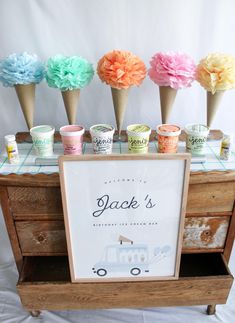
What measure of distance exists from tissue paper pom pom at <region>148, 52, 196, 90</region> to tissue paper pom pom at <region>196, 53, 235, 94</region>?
0.04 m

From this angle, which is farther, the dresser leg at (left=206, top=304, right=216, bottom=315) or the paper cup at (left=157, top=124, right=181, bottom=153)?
the dresser leg at (left=206, top=304, right=216, bottom=315)

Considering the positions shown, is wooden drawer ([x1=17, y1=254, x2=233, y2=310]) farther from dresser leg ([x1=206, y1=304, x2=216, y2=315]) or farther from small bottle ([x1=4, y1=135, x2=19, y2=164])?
small bottle ([x1=4, y1=135, x2=19, y2=164])

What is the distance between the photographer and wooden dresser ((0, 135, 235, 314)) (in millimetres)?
956

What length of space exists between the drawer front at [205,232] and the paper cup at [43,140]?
1.73ft

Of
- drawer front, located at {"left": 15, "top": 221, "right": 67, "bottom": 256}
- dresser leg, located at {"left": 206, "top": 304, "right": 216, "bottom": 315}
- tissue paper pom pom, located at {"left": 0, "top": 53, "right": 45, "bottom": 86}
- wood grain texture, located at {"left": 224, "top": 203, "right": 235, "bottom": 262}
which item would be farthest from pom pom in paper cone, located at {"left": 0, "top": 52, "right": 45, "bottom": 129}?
dresser leg, located at {"left": 206, "top": 304, "right": 216, "bottom": 315}

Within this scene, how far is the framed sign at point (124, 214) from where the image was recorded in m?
0.88

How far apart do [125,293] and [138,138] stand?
559 millimetres

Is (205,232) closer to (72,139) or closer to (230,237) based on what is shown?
(230,237)

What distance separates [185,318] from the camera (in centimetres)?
119

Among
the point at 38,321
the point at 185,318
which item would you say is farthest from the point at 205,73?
the point at 38,321

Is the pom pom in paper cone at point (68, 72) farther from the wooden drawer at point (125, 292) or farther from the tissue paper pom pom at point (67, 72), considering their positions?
the wooden drawer at point (125, 292)

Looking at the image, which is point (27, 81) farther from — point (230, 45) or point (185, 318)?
point (185, 318)

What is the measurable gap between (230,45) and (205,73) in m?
0.26

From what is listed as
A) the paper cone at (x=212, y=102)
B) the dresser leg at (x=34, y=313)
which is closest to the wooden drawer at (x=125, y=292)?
the dresser leg at (x=34, y=313)
